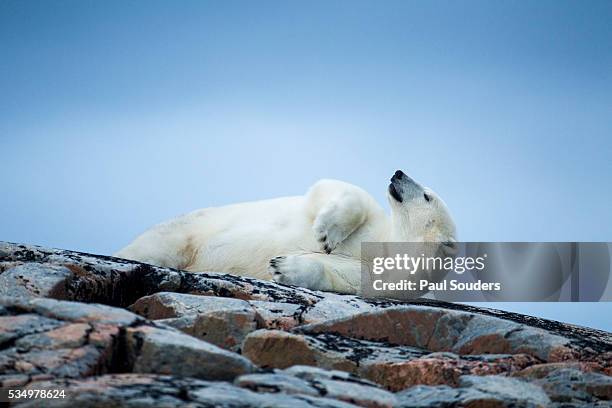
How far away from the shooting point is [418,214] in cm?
813

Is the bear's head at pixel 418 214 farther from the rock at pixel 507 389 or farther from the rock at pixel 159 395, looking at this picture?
the rock at pixel 159 395

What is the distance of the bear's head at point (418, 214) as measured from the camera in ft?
26.5

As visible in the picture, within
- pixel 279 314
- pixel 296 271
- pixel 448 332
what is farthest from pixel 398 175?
pixel 448 332

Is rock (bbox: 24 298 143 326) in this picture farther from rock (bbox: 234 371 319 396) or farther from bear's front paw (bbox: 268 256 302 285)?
bear's front paw (bbox: 268 256 302 285)

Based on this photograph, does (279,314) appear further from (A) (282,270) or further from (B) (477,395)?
(A) (282,270)

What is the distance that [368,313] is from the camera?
484cm

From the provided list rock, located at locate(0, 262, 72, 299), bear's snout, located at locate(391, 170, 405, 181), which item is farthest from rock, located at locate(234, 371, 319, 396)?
bear's snout, located at locate(391, 170, 405, 181)

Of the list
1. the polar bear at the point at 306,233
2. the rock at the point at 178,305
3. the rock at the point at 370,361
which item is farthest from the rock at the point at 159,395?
the polar bear at the point at 306,233

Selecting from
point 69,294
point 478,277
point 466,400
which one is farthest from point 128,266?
point 478,277

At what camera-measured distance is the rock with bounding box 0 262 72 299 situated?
15.9 ft

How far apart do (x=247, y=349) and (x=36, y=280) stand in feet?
5.51

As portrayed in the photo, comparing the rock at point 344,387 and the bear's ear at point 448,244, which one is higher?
the bear's ear at point 448,244

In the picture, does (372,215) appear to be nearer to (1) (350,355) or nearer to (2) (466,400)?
(1) (350,355)

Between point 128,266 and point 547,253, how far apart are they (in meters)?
5.06
